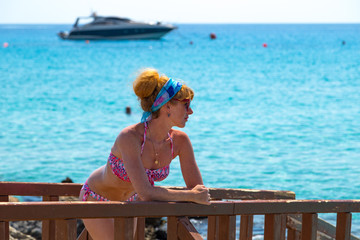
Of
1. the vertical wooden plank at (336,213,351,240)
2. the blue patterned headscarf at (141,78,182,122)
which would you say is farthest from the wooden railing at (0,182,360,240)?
the blue patterned headscarf at (141,78,182,122)

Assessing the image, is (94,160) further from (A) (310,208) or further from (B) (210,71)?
(B) (210,71)

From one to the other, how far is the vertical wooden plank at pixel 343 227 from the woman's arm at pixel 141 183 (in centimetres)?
75

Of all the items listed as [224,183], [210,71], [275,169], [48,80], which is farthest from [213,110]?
[210,71]

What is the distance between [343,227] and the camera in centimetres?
290

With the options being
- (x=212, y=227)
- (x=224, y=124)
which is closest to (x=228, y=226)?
(x=212, y=227)

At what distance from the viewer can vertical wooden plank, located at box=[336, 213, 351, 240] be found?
2.89m

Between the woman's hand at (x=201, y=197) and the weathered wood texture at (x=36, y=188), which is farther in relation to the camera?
the weathered wood texture at (x=36, y=188)

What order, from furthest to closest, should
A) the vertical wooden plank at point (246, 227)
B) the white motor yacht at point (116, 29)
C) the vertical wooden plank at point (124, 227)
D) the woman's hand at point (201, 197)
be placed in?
the white motor yacht at point (116, 29) → the vertical wooden plank at point (246, 227) → the woman's hand at point (201, 197) → the vertical wooden plank at point (124, 227)

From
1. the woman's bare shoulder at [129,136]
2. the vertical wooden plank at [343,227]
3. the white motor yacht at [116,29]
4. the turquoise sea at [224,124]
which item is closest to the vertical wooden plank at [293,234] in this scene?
the vertical wooden plank at [343,227]

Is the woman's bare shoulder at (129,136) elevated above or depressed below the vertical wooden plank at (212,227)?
above

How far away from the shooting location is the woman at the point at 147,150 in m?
2.83

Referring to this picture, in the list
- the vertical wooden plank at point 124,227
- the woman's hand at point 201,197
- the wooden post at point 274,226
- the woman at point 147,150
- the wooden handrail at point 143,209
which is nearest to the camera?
the wooden handrail at point 143,209

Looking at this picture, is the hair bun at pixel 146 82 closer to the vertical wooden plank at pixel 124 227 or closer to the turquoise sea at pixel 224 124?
the turquoise sea at pixel 224 124

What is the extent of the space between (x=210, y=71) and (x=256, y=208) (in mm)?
42273
